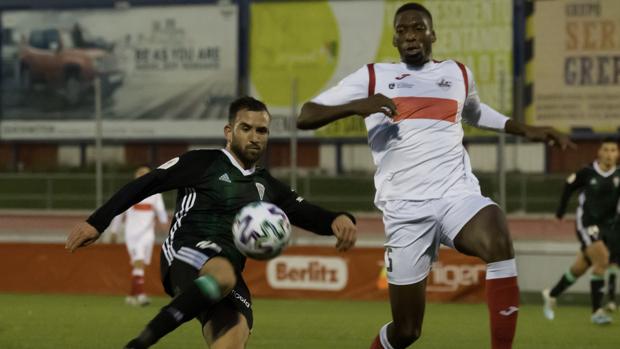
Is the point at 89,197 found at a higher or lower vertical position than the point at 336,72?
lower

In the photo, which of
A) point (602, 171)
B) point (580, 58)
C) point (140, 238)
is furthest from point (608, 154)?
point (580, 58)

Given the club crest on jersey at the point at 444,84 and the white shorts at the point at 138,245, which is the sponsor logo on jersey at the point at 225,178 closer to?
the club crest on jersey at the point at 444,84

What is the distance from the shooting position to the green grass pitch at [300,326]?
42.5 ft

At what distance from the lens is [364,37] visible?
3406cm

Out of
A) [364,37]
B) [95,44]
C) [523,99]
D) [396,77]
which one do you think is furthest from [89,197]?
[396,77]

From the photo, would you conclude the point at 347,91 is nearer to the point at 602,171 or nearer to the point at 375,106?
the point at 375,106

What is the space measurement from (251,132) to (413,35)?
1242 mm

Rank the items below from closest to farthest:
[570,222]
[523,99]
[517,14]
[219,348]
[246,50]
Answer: [219,348] → [523,99] → [570,222] → [517,14] → [246,50]

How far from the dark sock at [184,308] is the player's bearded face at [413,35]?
200 cm

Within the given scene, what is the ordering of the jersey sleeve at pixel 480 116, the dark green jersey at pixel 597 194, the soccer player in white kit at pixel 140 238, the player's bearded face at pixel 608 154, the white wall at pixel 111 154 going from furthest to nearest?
the white wall at pixel 111 154, the soccer player in white kit at pixel 140 238, the dark green jersey at pixel 597 194, the player's bearded face at pixel 608 154, the jersey sleeve at pixel 480 116

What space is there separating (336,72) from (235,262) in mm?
25620

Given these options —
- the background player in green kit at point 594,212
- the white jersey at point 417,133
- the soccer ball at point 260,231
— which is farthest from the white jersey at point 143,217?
the soccer ball at point 260,231

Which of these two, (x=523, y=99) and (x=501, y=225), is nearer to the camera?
(x=501, y=225)

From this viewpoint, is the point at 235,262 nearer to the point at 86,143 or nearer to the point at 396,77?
the point at 396,77
